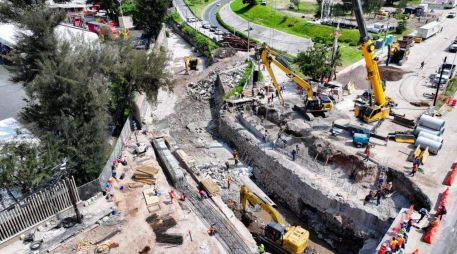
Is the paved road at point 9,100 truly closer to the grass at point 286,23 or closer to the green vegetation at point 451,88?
the grass at point 286,23

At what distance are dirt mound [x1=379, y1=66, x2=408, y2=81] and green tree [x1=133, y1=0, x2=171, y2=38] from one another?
Answer: 37905mm

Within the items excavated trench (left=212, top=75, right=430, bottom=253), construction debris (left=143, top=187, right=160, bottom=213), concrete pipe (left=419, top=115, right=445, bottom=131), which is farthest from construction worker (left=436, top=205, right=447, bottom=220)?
construction debris (left=143, top=187, right=160, bottom=213)

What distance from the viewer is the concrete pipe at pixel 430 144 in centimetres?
2961

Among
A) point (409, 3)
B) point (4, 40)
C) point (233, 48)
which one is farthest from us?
point (409, 3)

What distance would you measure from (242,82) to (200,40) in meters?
23.9

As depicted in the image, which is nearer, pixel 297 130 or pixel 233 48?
pixel 297 130

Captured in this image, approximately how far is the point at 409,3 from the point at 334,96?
5731 centimetres

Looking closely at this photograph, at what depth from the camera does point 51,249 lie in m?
22.3

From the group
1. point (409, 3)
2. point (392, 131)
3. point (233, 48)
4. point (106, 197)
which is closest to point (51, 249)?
point (106, 197)

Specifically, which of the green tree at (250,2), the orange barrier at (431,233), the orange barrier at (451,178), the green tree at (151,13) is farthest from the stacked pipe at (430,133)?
the green tree at (250,2)

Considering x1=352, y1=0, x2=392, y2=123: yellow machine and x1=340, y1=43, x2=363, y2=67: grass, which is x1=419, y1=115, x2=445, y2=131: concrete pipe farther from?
x1=340, y1=43, x2=363, y2=67: grass

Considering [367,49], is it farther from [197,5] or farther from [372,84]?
[197,5]

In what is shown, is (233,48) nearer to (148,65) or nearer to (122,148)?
(148,65)

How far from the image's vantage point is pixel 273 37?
68.1 meters
